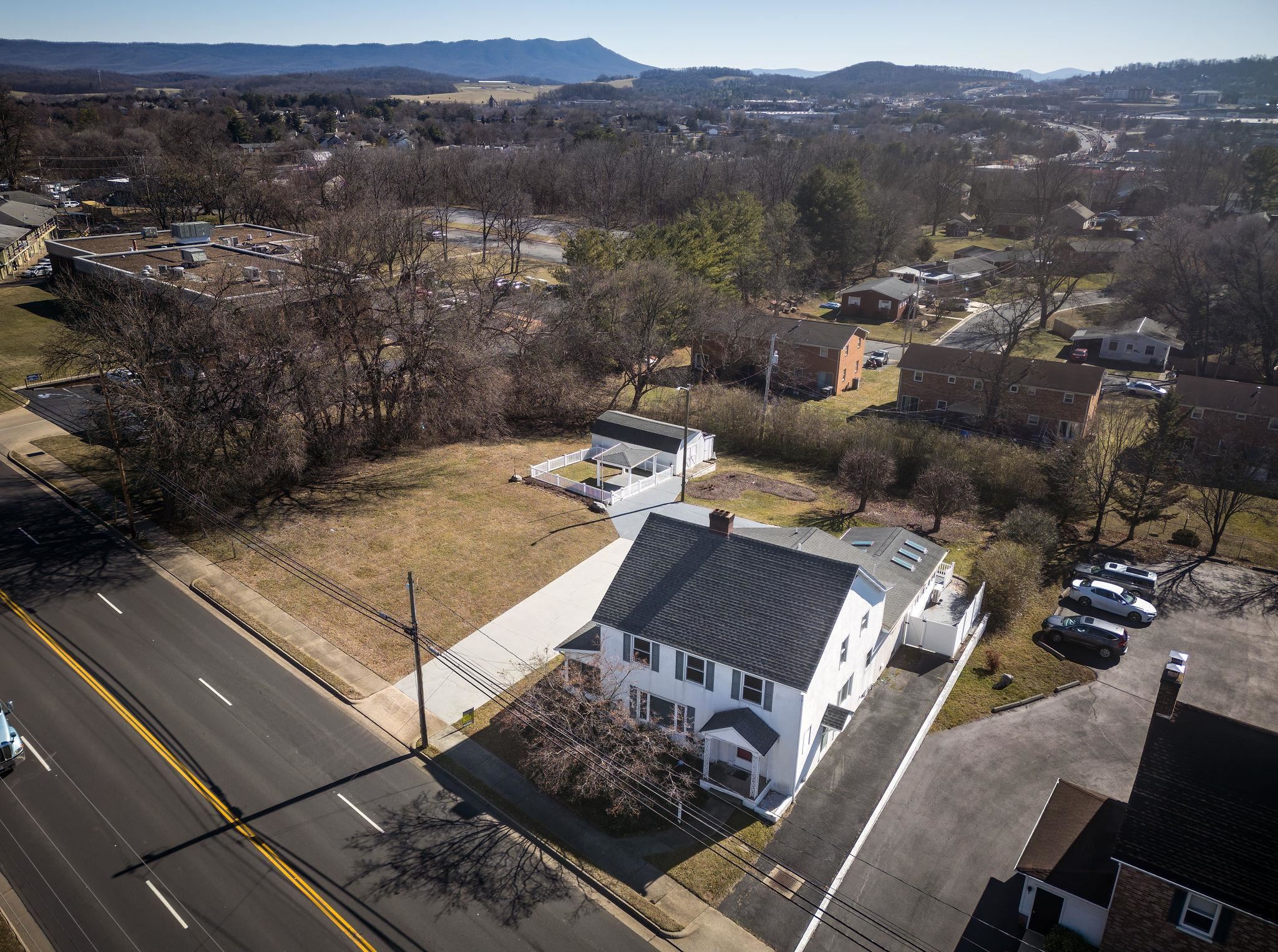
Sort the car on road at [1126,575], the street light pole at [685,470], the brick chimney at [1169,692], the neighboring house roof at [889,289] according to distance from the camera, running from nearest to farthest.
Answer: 1. the brick chimney at [1169,692]
2. the car on road at [1126,575]
3. the street light pole at [685,470]
4. the neighboring house roof at [889,289]

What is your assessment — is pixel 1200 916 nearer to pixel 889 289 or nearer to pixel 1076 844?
Result: pixel 1076 844

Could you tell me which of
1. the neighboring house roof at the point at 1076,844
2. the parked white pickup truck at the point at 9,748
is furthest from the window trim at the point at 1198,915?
the parked white pickup truck at the point at 9,748

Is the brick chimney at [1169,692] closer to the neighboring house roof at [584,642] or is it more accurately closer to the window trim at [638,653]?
the window trim at [638,653]

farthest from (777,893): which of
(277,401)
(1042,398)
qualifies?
(1042,398)

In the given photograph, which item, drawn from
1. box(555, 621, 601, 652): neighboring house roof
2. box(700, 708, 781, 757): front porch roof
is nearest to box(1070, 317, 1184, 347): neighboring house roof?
box(555, 621, 601, 652): neighboring house roof

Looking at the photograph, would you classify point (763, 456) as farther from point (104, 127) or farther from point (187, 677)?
point (104, 127)

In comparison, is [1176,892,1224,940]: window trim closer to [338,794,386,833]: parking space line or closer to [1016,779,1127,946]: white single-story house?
[1016,779,1127,946]: white single-story house

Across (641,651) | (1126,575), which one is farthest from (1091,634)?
(641,651)
